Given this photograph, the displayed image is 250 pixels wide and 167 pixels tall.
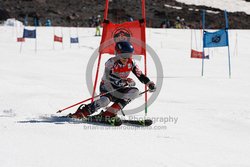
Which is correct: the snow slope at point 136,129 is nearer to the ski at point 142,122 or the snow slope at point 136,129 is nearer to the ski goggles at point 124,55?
the ski at point 142,122

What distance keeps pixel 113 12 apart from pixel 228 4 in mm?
17255

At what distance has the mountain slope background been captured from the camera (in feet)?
161

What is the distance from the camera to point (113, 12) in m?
52.3

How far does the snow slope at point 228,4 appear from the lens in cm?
5662

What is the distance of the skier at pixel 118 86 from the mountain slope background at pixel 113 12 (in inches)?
1599

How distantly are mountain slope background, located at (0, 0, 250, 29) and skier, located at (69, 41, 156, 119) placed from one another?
133 ft

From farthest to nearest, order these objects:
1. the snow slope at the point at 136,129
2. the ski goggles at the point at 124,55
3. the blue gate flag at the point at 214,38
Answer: the blue gate flag at the point at 214,38 → the ski goggles at the point at 124,55 → the snow slope at the point at 136,129

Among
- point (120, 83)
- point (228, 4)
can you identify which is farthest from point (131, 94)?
point (228, 4)

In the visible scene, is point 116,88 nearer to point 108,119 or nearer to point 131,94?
point 131,94

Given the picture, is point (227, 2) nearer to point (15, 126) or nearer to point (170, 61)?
point (170, 61)

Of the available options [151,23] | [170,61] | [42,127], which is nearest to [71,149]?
[42,127]

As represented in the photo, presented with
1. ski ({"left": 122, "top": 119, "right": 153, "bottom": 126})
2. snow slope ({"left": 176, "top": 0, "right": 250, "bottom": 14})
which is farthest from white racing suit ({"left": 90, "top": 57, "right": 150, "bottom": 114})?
snow slope ({"left": 176, "top": 0, "right": 250, "bottom": 14})

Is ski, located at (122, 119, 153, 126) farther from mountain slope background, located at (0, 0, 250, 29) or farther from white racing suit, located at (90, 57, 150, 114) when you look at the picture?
mountain slope background, located at (0, 0, 250, 29)

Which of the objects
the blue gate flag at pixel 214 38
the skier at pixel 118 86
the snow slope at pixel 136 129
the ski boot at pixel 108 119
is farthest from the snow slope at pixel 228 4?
the ski boot at pixel 108 119
